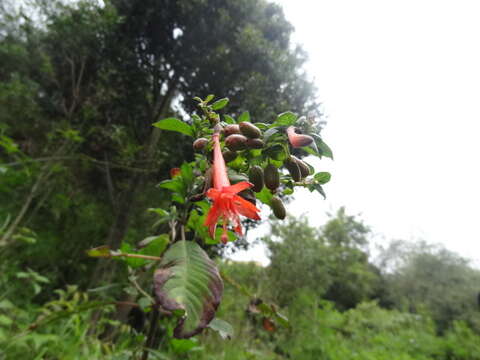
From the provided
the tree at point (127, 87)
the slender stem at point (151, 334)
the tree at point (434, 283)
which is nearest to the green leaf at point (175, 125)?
the slender stem at point (151, 334)

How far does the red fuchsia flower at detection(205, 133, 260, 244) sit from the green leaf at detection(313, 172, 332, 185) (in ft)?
0.56

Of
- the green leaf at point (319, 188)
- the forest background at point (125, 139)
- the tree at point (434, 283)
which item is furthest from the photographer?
the tree at point (434, 283)

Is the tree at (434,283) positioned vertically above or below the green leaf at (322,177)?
above

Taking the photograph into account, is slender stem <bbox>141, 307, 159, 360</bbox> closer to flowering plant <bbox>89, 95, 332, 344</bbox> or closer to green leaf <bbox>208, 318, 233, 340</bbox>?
flowering plant <bbox>89, 95, 332, 344</bbox>

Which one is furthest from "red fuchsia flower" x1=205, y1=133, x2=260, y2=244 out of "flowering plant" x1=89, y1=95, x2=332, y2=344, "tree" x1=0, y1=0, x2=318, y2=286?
"tree" x1=0, y1=0, x2=318, y2=286

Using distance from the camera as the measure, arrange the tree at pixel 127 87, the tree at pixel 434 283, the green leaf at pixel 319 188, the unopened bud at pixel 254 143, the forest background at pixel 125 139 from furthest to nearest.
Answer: the tree at pixel 434 283, the tree at pixel 127 87, the forest background at pixel 125 139, the green leaf at pixel 319 188, the unopened bud at pixel 254 143

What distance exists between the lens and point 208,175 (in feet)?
1.30

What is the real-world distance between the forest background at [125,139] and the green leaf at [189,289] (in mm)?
1636

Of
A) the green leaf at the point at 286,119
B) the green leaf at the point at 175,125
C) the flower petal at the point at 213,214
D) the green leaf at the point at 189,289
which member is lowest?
the green leaf at the point at 189,289

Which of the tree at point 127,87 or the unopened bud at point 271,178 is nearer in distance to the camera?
the unopened bud at point 271,178

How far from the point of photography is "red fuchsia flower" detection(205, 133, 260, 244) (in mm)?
385

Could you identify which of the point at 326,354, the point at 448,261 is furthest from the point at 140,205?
the point at 448,261

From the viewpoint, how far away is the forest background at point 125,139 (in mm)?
2373

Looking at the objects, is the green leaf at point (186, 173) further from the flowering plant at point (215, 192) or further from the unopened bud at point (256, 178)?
the unopened bud at point (256, 178)
